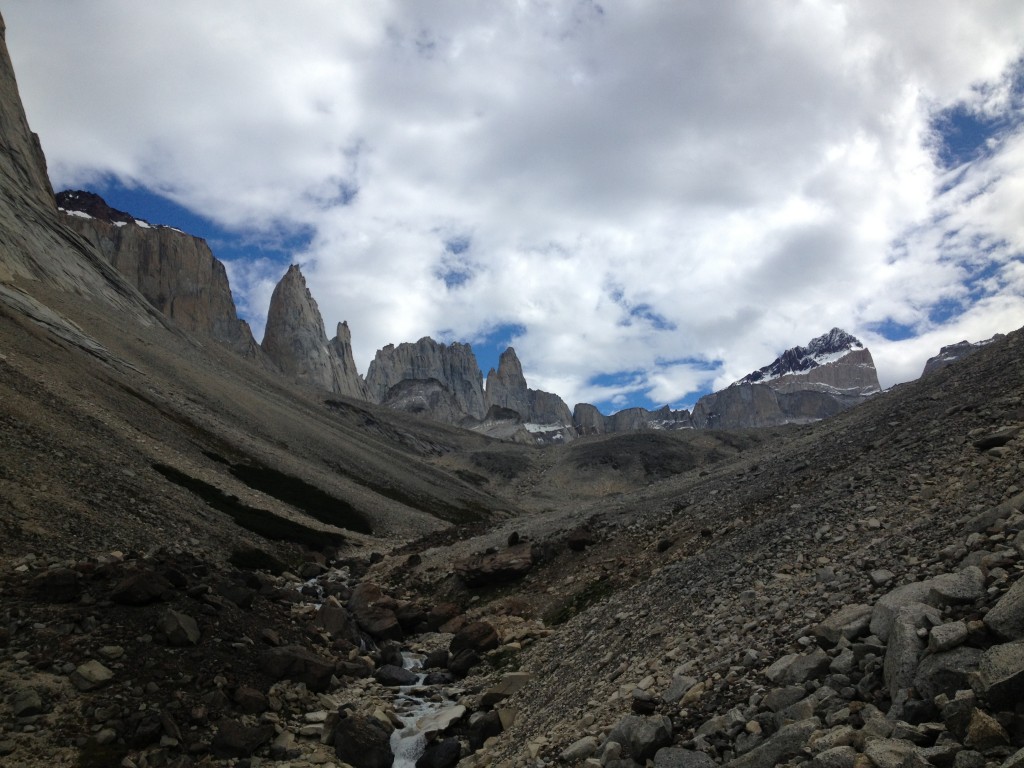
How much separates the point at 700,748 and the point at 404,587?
28.4 metres

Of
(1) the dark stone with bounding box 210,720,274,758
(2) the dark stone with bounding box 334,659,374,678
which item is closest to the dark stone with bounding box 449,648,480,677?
(2) the dark stone with bounding box 334,659,374,678

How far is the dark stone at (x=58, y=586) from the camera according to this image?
20234 mm

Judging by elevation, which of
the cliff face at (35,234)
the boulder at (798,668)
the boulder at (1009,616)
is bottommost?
the boulder at (798,668)

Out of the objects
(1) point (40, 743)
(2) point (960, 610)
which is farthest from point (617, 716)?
(1) point (40, 743)

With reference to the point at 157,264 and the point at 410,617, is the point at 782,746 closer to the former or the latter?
the point at 410,617

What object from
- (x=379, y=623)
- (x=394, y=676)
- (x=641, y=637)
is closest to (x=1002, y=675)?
(x=641, y=637)

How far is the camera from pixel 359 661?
24.9 m

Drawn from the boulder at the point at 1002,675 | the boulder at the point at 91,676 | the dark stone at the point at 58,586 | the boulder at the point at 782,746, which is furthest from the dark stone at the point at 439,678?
the boulder at the point at 1002,675

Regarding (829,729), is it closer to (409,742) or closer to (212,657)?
(409,742)

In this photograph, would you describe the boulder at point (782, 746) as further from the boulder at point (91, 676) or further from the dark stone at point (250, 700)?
the boulder at point (91, 676)

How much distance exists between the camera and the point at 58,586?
805 inches

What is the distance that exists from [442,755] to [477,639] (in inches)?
332

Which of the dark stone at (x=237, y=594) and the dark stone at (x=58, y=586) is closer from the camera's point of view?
the dark stone at (x=58, y=586)

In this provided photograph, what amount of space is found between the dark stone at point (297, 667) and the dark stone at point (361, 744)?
2.82 m
